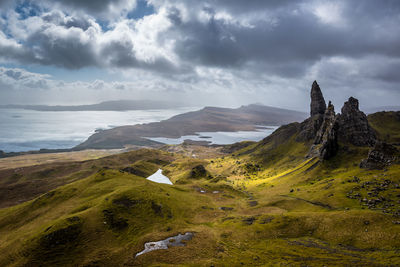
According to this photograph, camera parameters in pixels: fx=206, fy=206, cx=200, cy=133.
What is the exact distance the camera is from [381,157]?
96.9m

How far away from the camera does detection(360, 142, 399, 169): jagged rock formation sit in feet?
309

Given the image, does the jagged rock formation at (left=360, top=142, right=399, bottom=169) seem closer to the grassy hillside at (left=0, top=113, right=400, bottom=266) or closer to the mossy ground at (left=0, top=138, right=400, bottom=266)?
the mossy ground at (left=0, top=138, right=400, bottom=266)

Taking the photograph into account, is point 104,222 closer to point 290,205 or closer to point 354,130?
point 290,205

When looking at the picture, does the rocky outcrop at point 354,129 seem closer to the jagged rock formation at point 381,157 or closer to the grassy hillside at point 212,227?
the jagged rock formation at point 381,157

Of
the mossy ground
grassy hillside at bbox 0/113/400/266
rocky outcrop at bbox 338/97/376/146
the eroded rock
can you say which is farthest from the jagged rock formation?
the eroded rock

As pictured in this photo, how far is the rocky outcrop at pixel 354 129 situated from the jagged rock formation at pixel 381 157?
1717 inches

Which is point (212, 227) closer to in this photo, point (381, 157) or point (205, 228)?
point (205, 228)

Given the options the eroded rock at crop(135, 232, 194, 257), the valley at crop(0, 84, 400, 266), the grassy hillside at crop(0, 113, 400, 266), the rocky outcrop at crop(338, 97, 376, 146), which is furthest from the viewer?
the rocky outcrop at crop(338, 97, 376, 146)

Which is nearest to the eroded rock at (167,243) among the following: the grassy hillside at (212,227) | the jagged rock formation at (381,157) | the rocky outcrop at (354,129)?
the grassy hillside at (212,227)

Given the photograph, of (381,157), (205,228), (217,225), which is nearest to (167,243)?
(205,228)

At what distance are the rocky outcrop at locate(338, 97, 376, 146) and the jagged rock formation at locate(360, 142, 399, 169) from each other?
143ft

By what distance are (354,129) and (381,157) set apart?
188 ft

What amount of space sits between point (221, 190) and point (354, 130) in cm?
10408

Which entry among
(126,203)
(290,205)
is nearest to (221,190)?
(290,205)
